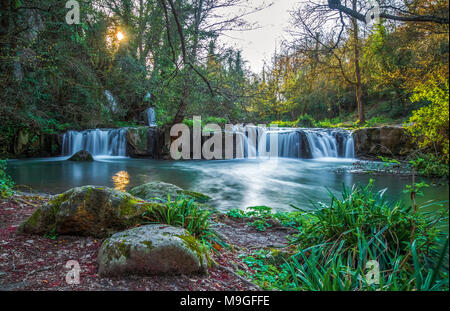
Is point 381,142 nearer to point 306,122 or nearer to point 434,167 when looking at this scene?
point 306,122

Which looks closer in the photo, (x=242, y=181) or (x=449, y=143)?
(x=449, y=143)

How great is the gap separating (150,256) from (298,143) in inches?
624

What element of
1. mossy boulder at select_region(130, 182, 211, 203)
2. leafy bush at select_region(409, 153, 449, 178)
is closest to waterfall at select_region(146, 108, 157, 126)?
mossy boulder at select_region(130, 182, 211, 203)

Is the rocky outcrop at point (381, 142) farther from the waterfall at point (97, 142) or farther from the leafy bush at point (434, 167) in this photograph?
the waterfall at point (97, 142)

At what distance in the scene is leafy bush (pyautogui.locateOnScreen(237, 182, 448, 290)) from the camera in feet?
7.21

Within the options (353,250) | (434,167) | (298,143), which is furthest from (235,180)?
(298,143)

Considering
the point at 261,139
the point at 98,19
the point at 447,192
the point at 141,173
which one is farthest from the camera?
the point at 261,139

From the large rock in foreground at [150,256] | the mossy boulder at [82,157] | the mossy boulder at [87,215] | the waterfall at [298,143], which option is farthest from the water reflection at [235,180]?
the large rock in foreground at [150,256]

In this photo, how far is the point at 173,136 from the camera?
Answer: 1576 centimetres

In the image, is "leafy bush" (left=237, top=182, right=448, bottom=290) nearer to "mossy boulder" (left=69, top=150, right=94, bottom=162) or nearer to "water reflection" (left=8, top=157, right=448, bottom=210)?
"water reflection" (left=8, top=157, right=448, bottom=210)

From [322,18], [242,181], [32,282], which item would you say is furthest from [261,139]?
[32,282]

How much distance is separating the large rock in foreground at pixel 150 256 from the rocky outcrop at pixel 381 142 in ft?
44.5
